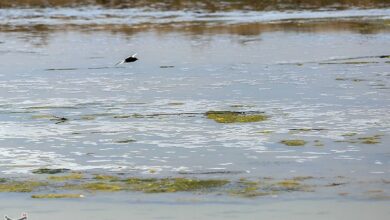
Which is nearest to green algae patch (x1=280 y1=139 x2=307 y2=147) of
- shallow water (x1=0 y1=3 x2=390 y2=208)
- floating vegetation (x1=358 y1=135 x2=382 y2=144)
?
shallow water (x1=0 y1=3 x2=390 y2=208)

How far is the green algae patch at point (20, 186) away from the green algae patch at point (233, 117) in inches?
245

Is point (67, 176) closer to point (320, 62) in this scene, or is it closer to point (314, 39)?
point (320, 62)

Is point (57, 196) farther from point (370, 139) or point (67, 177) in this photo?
point (370, 139)

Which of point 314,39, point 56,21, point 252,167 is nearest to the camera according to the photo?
point 252,167

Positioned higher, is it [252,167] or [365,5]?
[252,167]

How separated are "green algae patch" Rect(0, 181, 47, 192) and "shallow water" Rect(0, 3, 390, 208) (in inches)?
22.2

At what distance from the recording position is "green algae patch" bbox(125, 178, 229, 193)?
48.0 feet

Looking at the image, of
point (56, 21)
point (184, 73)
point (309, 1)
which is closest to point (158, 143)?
point (184, 73)

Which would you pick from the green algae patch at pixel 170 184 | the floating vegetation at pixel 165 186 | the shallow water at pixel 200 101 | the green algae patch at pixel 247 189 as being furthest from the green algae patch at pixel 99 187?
the green algae patch at pixel 247 189

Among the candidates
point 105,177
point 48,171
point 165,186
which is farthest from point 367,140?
point 48,171

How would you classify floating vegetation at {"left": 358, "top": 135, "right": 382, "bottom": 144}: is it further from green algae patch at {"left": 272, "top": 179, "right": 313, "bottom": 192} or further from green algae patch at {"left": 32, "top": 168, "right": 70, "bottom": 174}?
green algae patch at {"left": 32, "top": 168, "right": 70, "bottom": 174}

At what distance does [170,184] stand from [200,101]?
344 inches

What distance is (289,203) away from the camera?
1362 cm

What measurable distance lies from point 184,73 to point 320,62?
175 inches
